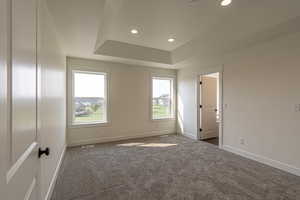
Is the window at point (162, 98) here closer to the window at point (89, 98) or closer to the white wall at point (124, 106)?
the white wall at point (124, 106)

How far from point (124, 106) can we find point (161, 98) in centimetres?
145

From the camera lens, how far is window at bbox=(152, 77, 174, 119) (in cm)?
529

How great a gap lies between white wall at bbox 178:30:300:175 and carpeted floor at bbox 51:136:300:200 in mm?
349

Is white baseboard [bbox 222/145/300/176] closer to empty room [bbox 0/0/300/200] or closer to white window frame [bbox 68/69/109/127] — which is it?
empty room [bbox 0/0/300/200]

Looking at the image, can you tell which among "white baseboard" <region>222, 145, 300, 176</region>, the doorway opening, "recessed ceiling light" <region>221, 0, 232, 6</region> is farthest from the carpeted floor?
"recessed ceiling light" <region>221, 0, 232, 6</region>

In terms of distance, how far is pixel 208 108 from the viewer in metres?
4.93

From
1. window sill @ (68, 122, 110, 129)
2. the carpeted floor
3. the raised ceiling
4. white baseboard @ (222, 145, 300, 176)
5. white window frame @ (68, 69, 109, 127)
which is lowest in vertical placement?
the carpeted floor

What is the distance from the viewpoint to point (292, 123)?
2.61 m

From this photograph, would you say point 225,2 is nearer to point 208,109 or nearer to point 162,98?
point 208,109

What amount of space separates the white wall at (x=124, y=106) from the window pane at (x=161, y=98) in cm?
25

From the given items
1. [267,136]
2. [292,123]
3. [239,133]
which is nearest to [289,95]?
[292,123]

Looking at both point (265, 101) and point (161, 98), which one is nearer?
point (265, 101)

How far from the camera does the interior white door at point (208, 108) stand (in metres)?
4.78

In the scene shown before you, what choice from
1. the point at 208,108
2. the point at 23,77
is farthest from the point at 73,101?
the point at 208,108
